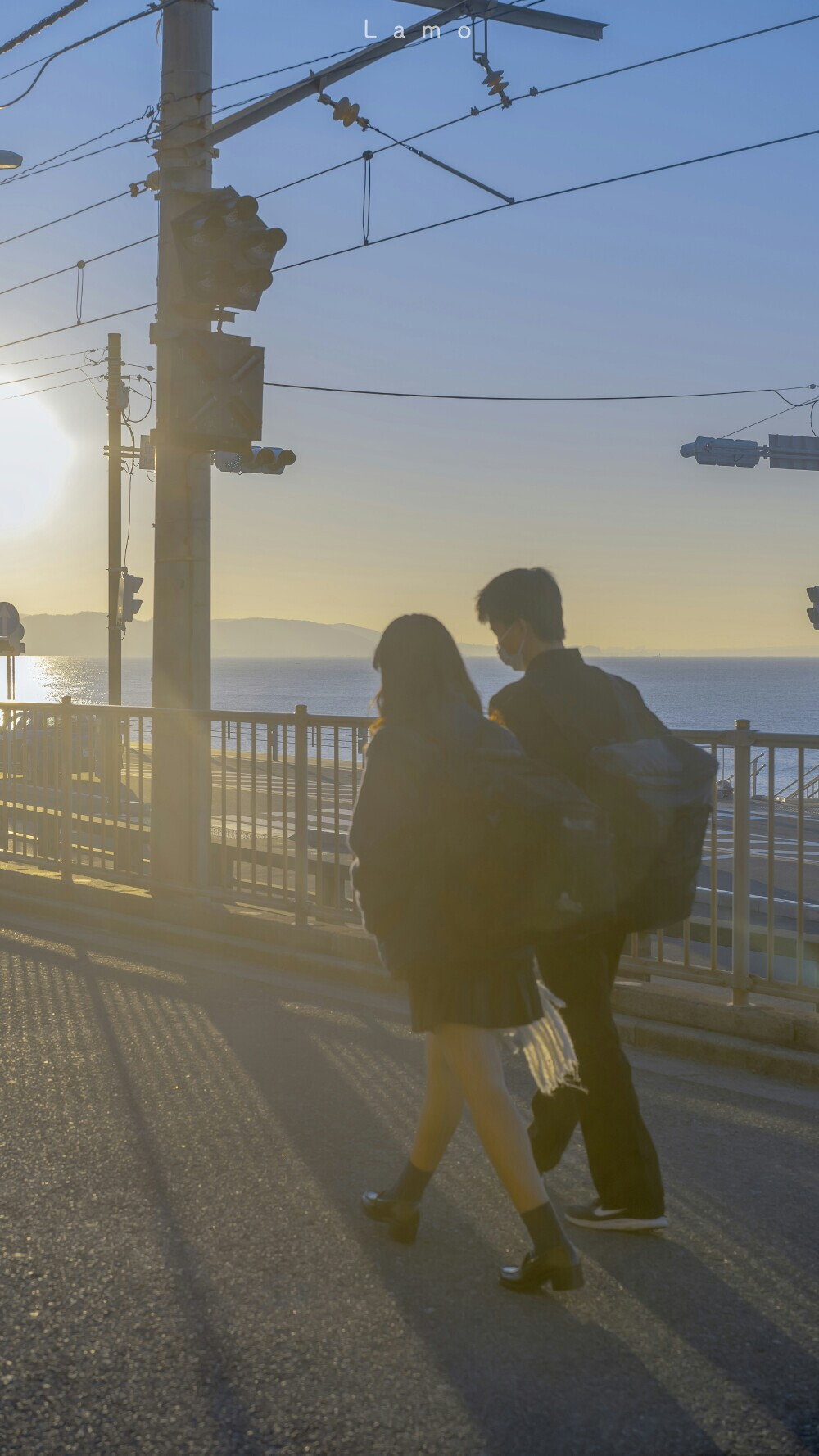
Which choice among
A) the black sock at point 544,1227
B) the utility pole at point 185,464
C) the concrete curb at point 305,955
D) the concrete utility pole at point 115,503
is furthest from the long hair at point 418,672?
the concrete utility pole at point 115,503

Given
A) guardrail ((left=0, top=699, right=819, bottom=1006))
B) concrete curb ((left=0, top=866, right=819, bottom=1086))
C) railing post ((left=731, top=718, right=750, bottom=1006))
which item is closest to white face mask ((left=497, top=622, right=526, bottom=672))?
guardrail ((left=0, top=699, right=819, bottom=1006))

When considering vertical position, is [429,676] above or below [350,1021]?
above

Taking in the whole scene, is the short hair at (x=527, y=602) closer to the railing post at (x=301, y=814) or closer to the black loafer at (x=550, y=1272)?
the black loafer at (x=550, y=1272)

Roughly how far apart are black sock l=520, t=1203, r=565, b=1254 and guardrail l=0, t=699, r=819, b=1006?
4.37ft

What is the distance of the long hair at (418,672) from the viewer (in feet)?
12.5

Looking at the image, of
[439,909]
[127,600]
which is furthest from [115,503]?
[439,909]

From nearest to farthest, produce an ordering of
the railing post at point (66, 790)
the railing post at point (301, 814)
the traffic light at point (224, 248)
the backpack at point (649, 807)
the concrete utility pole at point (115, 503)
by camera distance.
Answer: the backpack at point (649, 807) → the railing post at point (301, 814) → the traffic light at point (224, 248) → the railing post at point (66, 790) → the concrete utility pole at point (115, 503)

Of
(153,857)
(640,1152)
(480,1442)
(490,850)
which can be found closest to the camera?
(480,1442)

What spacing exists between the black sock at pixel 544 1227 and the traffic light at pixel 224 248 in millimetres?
6935

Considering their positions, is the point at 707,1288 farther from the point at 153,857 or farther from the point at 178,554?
the point at 178,554

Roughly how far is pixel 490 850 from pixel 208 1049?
2983 millimetres

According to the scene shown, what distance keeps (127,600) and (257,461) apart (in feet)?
72.6

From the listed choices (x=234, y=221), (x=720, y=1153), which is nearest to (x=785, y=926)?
(x=720, y=1153)

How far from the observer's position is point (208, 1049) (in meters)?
6.31
